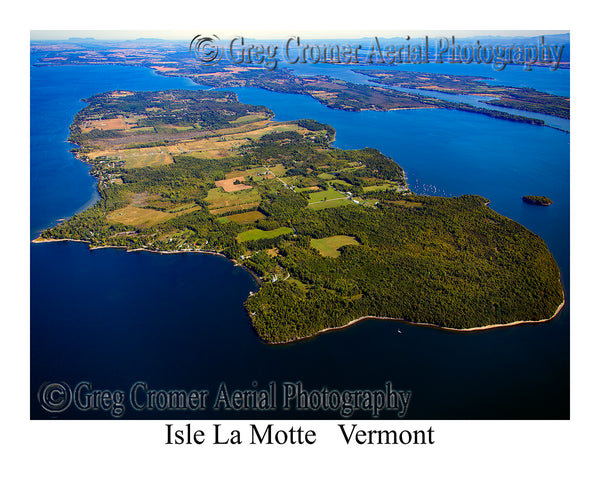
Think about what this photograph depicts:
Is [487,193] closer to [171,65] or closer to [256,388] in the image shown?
[256,388]

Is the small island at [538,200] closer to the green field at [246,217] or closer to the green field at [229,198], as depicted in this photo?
the green field at [246,217]

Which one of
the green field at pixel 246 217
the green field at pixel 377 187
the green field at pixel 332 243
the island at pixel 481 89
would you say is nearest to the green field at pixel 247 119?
the green field at pixel 377 187

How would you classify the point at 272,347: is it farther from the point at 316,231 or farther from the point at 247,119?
the point at 247,119

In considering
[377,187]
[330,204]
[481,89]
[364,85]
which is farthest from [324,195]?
[481,89]

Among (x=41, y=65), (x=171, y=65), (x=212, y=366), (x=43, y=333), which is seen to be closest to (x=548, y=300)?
(x=212, y=366)

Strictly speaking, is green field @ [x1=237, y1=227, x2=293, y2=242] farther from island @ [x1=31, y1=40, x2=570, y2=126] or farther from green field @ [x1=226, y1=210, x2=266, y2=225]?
island @ [x1=31, y1=40, x2=570, y2=126]
